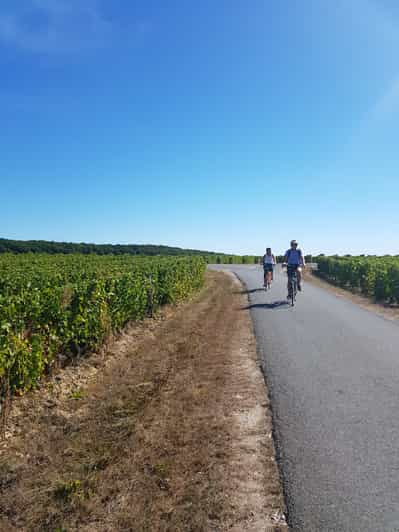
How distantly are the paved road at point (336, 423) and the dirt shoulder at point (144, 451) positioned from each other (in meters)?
0.24

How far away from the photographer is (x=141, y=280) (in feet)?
39.8

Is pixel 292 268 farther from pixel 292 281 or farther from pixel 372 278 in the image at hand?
pixel 372 278

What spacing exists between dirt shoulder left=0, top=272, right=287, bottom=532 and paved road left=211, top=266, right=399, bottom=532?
0.24 m

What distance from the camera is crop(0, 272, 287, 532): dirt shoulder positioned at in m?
3.31

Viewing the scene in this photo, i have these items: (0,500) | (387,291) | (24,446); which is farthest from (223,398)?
(387,291)

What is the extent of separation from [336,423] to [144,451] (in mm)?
2278

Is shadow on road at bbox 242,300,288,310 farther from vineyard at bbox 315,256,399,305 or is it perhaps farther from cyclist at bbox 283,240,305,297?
vineyard at bbox 315,256,399,305

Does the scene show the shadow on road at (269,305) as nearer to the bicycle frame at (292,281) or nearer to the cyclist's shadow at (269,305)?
the cyclist's shadow at (269,305)

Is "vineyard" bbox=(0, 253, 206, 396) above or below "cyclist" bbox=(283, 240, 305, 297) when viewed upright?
below

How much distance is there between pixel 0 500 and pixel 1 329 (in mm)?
2266

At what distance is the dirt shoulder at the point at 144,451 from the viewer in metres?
3.31

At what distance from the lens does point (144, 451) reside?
4.34m

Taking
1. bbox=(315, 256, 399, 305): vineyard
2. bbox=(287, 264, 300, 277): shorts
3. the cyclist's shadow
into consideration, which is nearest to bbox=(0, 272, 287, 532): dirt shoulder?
the cyclist's shadow

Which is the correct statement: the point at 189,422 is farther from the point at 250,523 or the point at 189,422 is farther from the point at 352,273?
the point at 352,273
